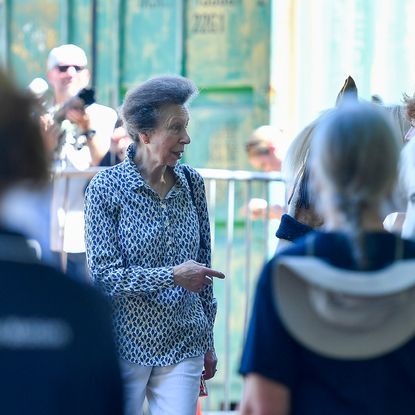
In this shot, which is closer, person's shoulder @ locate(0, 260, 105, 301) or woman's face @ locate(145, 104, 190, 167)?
person's shoulder @ locate(0, 260, 105, 301)

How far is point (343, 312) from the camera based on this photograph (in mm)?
3160

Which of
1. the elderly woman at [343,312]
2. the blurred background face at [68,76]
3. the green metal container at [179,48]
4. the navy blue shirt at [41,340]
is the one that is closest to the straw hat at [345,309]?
the elderly woman at [343,312]

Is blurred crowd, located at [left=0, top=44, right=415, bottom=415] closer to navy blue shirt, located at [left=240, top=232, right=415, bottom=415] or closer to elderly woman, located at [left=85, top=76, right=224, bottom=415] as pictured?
navy blue shirt, located at [left=240, top=232, right=415, bottom=415]

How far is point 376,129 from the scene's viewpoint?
128 inches

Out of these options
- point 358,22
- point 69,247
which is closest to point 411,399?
point 69,247

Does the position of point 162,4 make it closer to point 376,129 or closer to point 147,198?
point 147,198

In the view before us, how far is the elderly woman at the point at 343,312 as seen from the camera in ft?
10.5

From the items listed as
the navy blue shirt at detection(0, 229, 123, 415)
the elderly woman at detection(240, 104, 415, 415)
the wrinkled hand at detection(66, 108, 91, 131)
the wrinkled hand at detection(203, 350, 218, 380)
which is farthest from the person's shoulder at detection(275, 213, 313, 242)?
the wrinkled hand at detection(66, 108, 91, 131)

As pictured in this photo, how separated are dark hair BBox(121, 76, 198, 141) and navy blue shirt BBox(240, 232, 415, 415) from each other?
2.12 meters

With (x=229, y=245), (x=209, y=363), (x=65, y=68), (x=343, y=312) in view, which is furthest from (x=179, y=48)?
(x=343, y=312)

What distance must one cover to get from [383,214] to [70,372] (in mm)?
943

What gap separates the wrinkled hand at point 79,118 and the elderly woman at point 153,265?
259cm

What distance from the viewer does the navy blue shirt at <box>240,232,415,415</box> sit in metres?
3.22

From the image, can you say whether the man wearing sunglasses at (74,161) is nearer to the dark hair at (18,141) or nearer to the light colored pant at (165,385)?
the light colored pant at (165,385)
